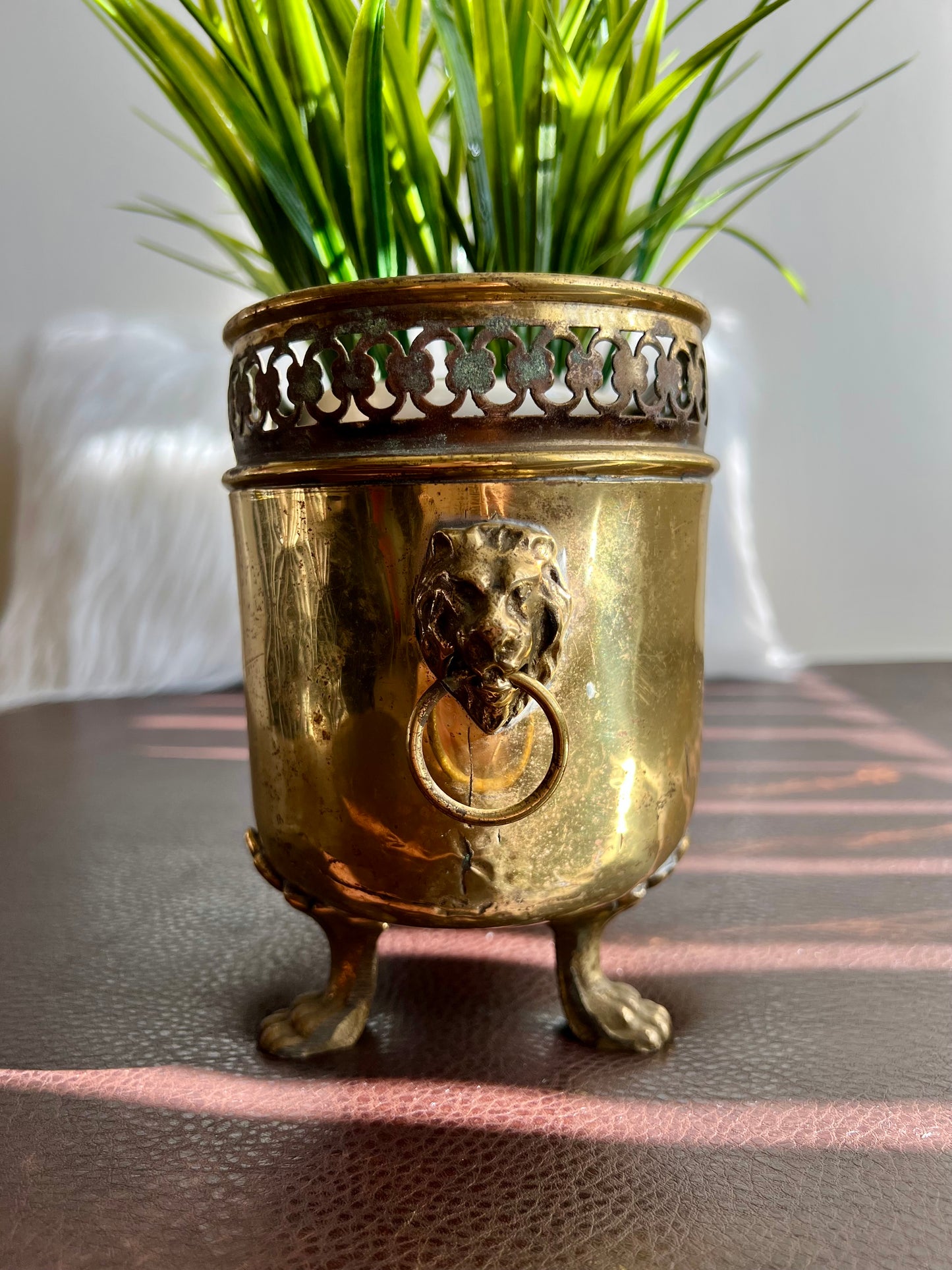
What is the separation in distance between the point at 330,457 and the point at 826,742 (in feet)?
3.24

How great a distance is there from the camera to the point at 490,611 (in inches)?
17.0

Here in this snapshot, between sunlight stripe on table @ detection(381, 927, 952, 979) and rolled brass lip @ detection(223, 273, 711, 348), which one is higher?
rolled brass lip @ detection(223, 273, 711, 348)

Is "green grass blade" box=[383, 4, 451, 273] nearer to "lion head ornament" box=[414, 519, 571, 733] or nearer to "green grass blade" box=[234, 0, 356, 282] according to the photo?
"green grass blade" box=[234, 0, 356, 282]

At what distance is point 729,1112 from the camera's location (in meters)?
0.51

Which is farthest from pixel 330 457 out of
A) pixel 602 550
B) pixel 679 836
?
pixel 679 836

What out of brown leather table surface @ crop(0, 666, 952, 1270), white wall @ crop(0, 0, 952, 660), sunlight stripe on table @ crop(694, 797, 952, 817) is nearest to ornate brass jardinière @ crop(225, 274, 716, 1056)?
brown leather table surface @ crop(0, 666, 952, 1270)

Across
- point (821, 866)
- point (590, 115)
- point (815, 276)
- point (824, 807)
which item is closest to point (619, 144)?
point (590, 115)

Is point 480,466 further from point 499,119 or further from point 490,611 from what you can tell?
point 499,119

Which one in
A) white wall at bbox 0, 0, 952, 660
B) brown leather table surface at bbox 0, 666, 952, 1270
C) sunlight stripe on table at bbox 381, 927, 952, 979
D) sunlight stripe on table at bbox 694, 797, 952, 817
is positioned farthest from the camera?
white wall at bbox 0, 0, 952, 660

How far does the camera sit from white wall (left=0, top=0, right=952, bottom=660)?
1.93 m

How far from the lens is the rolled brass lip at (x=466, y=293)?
0.45 metres

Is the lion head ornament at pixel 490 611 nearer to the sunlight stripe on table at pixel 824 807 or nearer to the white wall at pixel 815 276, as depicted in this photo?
the sunlight stripe on table at pixel 824 807

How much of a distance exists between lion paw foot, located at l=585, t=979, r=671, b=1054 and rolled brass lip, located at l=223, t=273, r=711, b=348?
0.38 metres

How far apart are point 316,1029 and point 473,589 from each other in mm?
294
